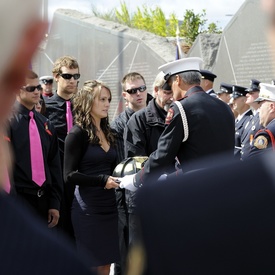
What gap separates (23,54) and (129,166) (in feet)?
12.1

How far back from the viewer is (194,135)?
394cm

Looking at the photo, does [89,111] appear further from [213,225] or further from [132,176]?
[213,225]

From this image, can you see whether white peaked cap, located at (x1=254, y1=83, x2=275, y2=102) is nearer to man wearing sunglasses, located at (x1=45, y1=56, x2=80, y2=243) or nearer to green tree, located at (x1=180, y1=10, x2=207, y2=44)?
man wearing sunglasses, located at (x1=45, y1=56, x2=80, y2=243)

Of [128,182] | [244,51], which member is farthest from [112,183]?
[244,51]

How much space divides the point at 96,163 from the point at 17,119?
71 cm

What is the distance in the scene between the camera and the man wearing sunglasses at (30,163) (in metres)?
4.26

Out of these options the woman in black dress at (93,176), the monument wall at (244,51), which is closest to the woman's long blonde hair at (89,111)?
the woman in black dress at (93,176)

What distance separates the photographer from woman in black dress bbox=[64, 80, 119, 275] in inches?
183

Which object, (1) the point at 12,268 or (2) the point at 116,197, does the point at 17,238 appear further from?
(2) the point at 116,197

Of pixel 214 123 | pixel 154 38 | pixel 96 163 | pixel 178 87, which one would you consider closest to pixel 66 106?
pixel 96 163

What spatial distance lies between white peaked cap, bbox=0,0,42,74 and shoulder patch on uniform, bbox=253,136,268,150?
3.89 metres

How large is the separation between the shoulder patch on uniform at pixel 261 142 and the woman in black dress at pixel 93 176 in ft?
3.53

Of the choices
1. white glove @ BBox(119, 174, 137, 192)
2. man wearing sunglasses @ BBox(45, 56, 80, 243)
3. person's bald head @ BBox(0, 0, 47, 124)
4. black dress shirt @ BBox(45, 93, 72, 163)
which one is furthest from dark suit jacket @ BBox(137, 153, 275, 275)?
black dress shirt @ BBox(45, 93, 72, 163)

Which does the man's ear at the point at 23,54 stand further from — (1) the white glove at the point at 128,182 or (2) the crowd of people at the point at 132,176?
(1) the white glove at the point at 128,182
